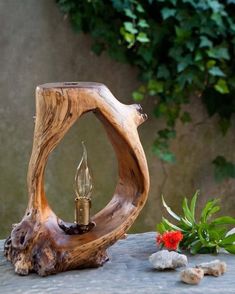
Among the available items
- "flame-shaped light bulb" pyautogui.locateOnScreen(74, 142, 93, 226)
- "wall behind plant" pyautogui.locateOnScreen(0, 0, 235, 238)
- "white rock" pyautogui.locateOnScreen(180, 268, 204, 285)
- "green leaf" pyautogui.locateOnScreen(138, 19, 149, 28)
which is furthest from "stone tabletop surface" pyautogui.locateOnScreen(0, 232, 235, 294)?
"green leaf" pyautogui.locateOnScreen(138, 19, 149, 28)

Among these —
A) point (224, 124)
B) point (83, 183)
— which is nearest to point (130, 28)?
point (224, 124)

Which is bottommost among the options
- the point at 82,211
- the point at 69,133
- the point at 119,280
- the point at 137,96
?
the point at 119,280

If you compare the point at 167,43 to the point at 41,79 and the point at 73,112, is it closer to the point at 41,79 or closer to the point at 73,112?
the point at 41,79

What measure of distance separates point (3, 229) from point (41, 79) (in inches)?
24.3

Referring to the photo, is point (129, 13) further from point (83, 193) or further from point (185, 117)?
point (83, 193)

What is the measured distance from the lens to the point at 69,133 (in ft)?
7.61

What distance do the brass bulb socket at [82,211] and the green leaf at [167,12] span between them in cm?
107

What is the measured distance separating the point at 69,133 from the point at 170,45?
0.53 m

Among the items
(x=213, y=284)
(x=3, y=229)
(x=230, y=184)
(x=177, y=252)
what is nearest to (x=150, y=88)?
Result: (x=230, y=184)

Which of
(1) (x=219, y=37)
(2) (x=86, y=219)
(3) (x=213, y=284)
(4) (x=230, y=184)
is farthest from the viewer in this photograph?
(4) (x=230, y=184)

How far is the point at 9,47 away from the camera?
2.27 m

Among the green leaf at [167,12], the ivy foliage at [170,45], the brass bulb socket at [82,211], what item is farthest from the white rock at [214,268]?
the green leaf at [167,12]

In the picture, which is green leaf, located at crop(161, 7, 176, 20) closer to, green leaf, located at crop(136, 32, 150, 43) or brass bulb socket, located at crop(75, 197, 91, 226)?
green leaf, located at crop(136, 32, 150, 43)

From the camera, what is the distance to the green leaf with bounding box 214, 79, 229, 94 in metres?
2.24
